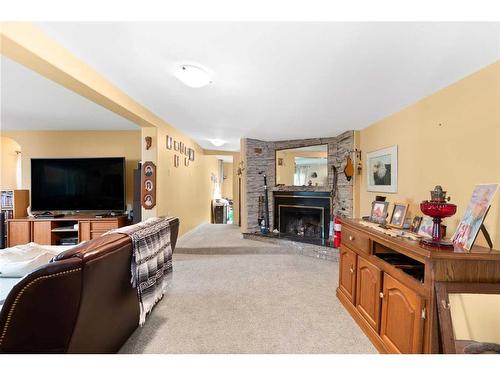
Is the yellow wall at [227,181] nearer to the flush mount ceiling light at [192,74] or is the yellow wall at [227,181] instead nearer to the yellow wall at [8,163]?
the yellow wall at [8,163]

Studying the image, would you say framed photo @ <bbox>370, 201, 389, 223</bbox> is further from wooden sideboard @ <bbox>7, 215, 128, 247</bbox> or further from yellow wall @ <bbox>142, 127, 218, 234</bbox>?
wooden sideboard @ <bbox>7, 215, 128, 247</bbox>

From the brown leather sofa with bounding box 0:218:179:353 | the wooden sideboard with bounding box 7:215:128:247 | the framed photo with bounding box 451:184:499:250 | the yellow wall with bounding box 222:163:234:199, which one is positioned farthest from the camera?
the yellow wall with bounding box 222:163:234:199

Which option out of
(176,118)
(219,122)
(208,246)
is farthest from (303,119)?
(208,246)

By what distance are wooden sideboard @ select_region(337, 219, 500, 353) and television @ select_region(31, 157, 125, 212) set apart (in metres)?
3.87

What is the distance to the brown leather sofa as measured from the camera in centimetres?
101

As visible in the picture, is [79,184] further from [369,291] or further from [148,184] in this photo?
[369,291]

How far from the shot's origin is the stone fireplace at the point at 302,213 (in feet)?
14.7

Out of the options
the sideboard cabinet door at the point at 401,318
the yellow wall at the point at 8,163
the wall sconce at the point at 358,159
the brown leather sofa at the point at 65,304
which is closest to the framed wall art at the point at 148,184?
the brown leather sofa at the point at 65,304

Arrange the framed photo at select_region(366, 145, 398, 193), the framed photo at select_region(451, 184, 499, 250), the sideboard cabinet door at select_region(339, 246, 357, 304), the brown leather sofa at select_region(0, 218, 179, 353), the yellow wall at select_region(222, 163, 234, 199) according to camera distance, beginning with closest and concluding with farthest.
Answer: the brown leather sofa at select_region(0, 218, 179, 353), the framed photo at select_region(451, 184, 499, 250), the sideboard cabinet door at select_region(339, 246, 357, 304), the framed photo at select_region(366, 145, 398, 193), the yellow wall at select_region(222, 163, 234, 199)

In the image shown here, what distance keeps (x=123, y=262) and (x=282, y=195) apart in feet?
12.6

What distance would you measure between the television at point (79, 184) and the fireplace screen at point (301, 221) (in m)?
3.15

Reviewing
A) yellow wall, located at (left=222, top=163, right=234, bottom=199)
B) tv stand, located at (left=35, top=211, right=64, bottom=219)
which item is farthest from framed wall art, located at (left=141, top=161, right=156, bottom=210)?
yellow wall, located at (left=222, top=163, right=234, bottom=199)

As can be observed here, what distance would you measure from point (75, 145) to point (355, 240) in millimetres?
5054
